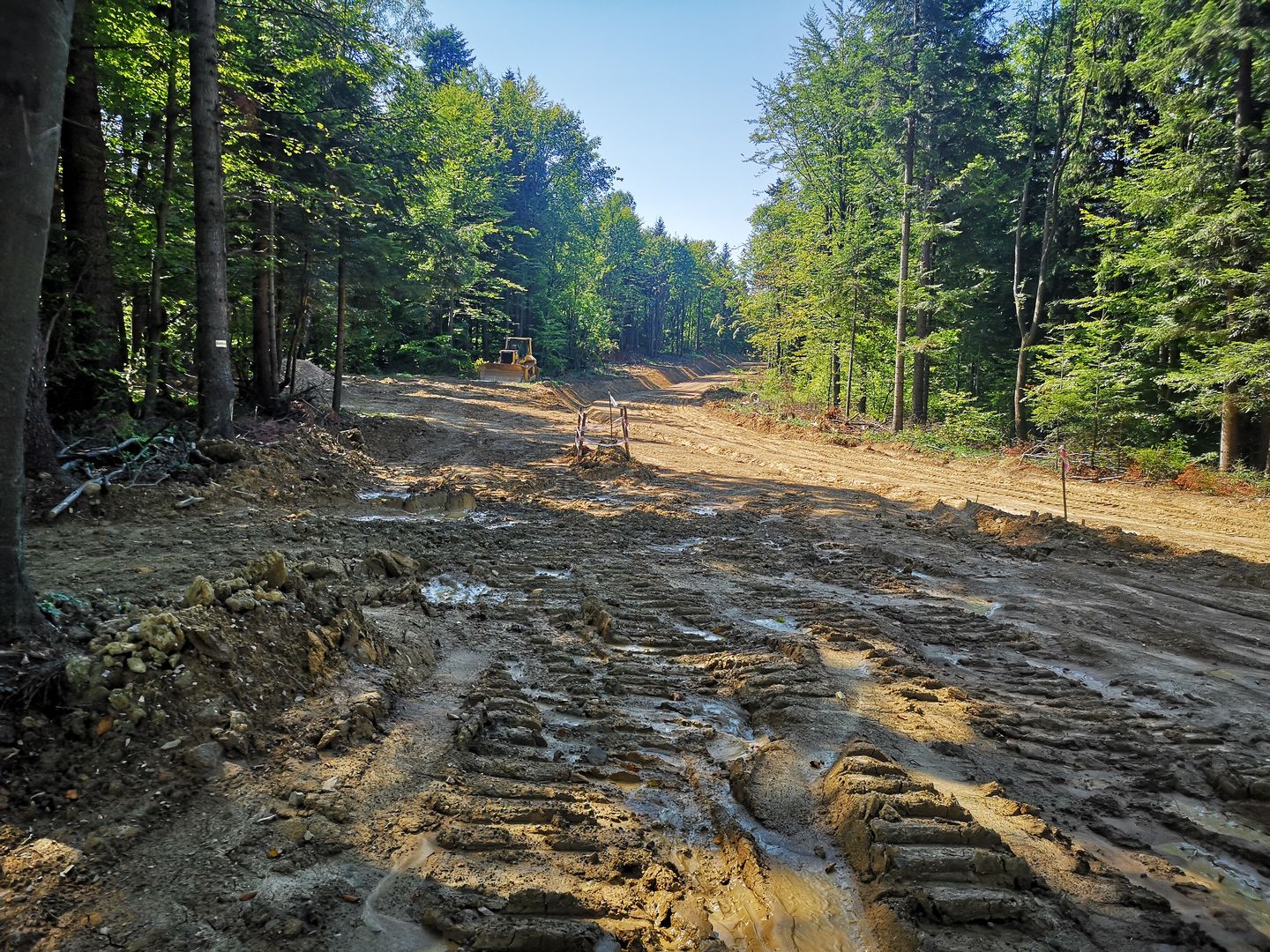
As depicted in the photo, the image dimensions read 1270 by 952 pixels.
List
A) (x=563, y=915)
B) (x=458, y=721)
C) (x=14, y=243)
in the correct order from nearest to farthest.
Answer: (x=563, y=915) → (x=14, y=243) → (x=458, y=721)

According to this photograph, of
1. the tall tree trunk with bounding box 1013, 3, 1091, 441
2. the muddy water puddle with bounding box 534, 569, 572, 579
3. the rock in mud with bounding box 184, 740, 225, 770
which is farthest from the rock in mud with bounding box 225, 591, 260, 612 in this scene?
the tall tree trunk with bounding box 1013, 3, 1091, 441

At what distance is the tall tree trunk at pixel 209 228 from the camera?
9.01 m

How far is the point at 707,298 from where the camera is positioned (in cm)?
8631

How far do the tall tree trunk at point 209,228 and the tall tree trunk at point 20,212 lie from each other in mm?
7008

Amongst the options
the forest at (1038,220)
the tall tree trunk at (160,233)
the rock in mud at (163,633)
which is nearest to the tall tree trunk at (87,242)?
the tall tree trunk at (160,233)

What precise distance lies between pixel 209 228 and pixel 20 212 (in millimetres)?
7361

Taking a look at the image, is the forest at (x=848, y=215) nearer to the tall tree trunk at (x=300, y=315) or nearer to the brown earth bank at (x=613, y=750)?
the tall tree trunk at (x=300, y=315)

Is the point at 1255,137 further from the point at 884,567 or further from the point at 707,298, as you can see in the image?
the point at 707,298

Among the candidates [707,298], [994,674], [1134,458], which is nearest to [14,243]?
[994,674]

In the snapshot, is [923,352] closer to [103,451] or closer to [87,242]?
[87,242]

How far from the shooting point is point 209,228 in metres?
9.38

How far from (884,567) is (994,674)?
123 inches

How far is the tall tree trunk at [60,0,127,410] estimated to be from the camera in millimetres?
9258

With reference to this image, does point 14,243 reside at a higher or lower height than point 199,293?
lower
